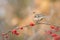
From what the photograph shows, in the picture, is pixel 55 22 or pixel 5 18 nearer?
pixel 55 22

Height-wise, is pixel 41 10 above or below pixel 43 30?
above

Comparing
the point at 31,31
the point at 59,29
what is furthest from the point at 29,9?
the point at 59,29

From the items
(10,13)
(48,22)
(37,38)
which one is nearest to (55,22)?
(48,22)

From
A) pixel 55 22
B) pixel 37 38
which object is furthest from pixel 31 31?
pixel 55 22

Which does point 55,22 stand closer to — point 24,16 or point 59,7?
point 59,7

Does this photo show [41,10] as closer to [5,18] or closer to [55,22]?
[55,22]

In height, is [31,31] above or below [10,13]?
below

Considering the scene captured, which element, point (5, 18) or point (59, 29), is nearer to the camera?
point (59, 29)
